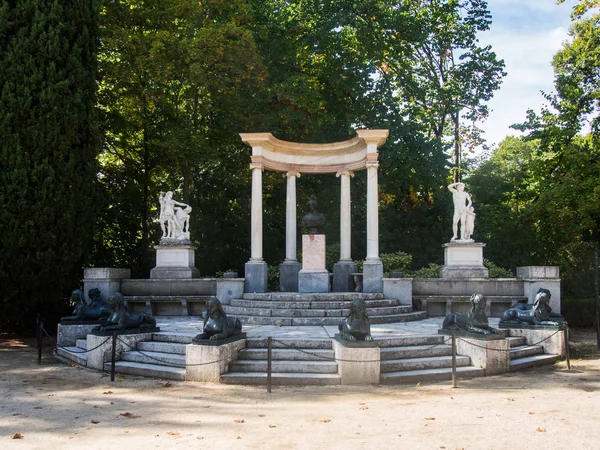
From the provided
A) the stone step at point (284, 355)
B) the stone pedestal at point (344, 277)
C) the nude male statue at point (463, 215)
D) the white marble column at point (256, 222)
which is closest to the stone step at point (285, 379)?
the stone step at point (284, 355)

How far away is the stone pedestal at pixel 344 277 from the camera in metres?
18.0

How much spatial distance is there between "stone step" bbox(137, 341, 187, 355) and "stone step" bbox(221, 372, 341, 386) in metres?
1.71

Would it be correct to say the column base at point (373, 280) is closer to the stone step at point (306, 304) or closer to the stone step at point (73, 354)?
the stone step at point (306, 304)

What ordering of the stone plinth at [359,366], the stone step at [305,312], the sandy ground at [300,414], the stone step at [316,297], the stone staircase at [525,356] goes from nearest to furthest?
the sandy ground at [300,414] → the stone plinth at [359,366] → the stone staircase at [525,356] → the stone step at [305,312] → the stone step at [316,297]

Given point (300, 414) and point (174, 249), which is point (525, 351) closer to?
point (300, 414)

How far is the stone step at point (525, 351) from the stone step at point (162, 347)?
670 cm

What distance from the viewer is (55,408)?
794 centimetres

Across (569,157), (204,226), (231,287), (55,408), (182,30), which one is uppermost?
(182,30)

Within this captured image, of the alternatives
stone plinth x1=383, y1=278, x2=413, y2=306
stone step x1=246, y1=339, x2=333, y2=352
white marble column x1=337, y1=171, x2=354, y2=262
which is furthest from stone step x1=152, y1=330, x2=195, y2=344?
white marble column x1=337, y1=171, x2=354, y2=262

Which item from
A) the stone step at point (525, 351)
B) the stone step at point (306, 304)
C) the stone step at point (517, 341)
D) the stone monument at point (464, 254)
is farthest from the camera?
the stone monument at point (464, 254)

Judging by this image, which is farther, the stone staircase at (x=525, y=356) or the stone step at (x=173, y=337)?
the stone step at (x=173, y=337)

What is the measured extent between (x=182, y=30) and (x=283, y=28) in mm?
4079

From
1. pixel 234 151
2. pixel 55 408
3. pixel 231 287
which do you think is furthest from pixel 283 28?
pixel 55 408

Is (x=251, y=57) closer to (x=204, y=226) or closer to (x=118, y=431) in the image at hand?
(x=204, y=226)
